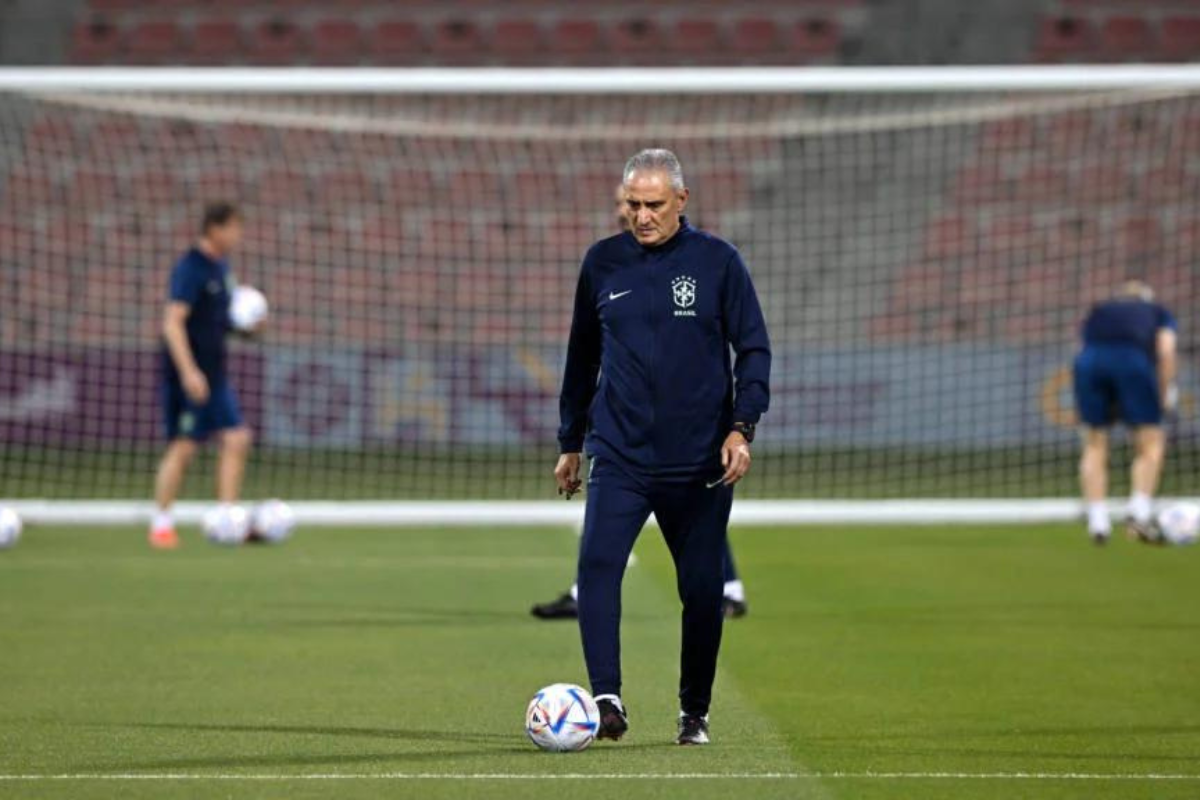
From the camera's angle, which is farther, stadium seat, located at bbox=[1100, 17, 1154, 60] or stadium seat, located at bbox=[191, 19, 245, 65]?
stadium seat, located at bbox=[1100, 17, 1154, 60]

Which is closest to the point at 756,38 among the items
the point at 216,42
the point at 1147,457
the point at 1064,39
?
the point at 1064,39

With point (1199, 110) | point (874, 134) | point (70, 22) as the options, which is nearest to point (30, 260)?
point (70, 22)

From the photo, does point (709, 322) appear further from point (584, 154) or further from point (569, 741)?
point (584, 154)

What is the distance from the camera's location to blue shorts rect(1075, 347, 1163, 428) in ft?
55.1

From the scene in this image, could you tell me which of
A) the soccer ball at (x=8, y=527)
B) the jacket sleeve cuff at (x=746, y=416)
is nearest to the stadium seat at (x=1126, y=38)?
the soccer ball at (x=8, y=527)

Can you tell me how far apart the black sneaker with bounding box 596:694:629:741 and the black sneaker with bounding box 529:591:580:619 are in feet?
14.2

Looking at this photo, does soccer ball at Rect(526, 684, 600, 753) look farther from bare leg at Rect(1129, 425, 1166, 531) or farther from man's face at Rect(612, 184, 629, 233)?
bare leg at Rect(1129, 425, 1166, 531)

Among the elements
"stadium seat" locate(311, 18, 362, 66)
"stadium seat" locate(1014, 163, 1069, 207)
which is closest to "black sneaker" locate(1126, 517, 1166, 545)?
"stadium seat" locate(1014, 163, 1069, 207)

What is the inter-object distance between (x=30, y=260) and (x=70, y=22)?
5244 mm

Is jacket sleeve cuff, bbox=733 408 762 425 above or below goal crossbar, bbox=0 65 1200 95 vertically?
below

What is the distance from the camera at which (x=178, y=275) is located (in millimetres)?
15297

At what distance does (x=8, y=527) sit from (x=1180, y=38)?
61.0 feet

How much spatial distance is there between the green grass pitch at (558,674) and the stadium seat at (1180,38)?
554 inches

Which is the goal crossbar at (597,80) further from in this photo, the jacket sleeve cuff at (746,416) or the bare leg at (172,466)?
the jacket sleeve cuff at (746,416)
